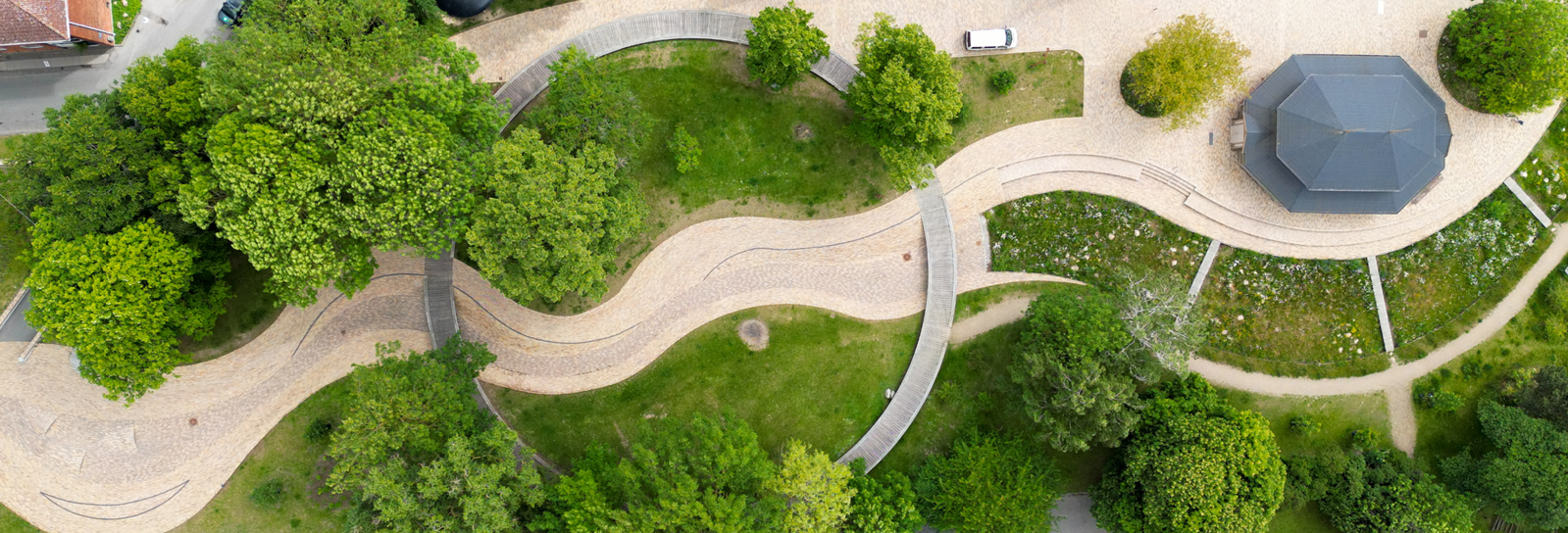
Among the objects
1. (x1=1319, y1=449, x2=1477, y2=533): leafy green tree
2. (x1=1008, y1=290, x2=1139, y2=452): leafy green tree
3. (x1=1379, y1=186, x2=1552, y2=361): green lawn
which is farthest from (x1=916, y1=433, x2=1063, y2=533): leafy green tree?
(x1=1379, y1=186, x2=1552, y2=361): green lawn

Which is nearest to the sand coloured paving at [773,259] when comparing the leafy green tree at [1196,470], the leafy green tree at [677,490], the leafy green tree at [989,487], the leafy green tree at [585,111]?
the leafy green tree at [1196,470]

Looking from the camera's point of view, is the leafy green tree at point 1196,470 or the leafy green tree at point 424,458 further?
the leafy green tree at point 1196,470

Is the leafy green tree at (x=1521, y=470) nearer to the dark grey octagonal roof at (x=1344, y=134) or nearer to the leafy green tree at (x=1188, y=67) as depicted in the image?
the dark grey octagonal roof at (x=1344, y=134)

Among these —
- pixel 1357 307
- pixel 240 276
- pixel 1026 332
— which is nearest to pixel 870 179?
pixel 1026 332

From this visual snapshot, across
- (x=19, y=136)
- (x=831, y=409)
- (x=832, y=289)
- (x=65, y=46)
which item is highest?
(x=65, y=46)

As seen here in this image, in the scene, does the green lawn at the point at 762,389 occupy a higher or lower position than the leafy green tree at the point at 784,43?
lower

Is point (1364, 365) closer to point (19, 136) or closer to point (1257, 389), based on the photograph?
point (1257, 389)
